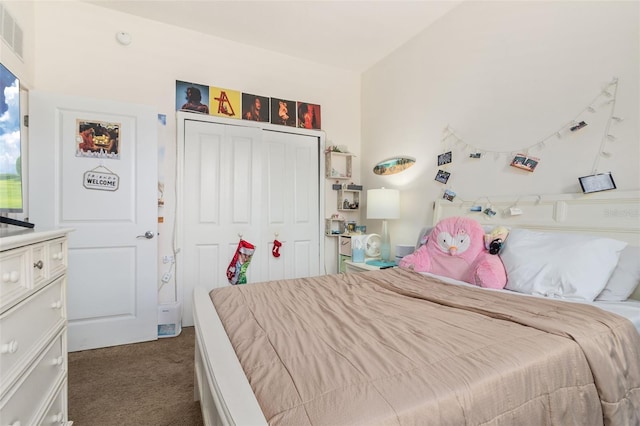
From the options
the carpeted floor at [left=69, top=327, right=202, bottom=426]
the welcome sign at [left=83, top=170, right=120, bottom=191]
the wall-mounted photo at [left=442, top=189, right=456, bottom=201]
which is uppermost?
the welcome sign at [left=83, top=170, right=120, bottom=191]

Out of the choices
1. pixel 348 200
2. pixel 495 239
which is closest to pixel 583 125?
pixel 495 239

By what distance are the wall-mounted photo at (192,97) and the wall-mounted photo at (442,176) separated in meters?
2.34

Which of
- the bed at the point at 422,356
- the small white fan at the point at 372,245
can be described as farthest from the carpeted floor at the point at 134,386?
the small white fan at the point at 372,245

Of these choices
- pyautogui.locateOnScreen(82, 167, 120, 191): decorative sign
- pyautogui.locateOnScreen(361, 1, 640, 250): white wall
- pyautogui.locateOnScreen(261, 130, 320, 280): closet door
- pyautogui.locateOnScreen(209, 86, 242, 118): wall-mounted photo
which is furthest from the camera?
pyautogui.locateOnScreen(261, 130, 320, 280): closet door

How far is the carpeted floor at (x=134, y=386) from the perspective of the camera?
5.05ft

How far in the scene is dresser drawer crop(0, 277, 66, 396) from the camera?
33.0 inches

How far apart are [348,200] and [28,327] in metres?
3.01

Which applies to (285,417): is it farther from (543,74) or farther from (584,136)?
(543,74)

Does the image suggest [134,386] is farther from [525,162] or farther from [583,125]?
[583,125]

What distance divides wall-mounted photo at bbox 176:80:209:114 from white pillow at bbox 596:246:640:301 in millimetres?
3267

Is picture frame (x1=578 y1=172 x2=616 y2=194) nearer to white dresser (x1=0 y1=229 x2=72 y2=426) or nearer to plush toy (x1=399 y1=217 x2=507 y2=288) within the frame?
plush toy (x1=399 y1=217 x2=507 y2=288)

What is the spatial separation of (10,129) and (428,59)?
10.1ft

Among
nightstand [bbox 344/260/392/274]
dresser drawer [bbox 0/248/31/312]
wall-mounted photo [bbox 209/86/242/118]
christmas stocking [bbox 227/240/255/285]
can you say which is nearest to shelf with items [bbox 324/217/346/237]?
nightstand [bbox 344/260/392/274]

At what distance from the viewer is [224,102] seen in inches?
118
